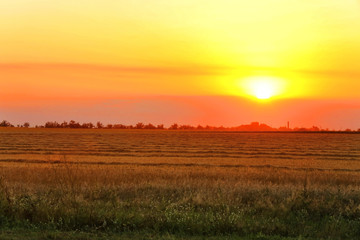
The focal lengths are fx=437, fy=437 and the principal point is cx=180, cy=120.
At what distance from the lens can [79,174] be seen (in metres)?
18.3

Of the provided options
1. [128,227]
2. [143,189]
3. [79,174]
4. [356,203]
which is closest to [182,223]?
[128,227]

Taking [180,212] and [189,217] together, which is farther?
[180,212]

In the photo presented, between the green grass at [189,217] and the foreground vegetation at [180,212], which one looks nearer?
the foreground vegetation at [180,212]

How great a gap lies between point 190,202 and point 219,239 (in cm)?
395

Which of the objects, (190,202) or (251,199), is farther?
(251,199)

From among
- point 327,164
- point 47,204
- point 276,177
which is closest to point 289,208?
point 47,204

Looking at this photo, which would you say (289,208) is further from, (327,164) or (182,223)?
(327,164)

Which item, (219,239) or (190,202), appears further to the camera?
(190,202)

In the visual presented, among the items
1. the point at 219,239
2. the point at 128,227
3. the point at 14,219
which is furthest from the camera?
the point at 14,219

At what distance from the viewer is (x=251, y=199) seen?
13.7 metres

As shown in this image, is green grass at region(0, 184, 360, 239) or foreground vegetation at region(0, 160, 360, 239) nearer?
foreground vegetation at region(0, 160, 360, 239)

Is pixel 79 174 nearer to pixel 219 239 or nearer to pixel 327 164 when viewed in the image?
pixel 219 239

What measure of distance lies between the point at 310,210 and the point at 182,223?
4.05m

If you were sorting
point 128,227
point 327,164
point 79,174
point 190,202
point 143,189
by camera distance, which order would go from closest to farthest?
point 128,227
point 190,202
point 143,189
point 79,174
point 327,164
